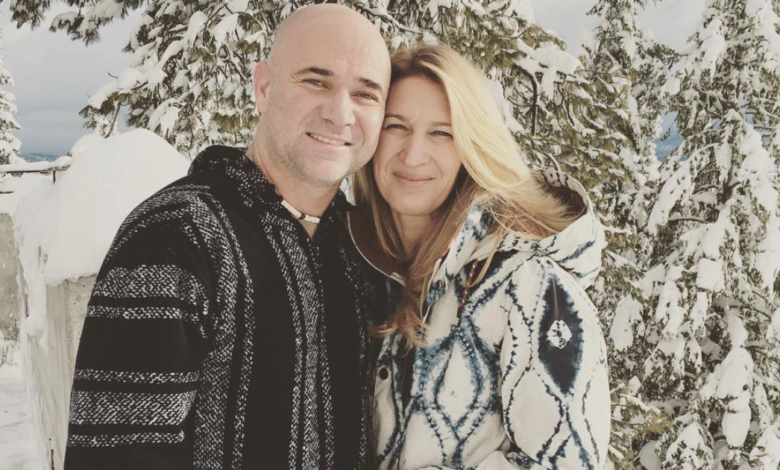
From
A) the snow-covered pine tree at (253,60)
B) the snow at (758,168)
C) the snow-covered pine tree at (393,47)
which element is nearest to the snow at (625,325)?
the snow at (758,168)

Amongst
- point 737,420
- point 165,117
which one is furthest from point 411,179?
point 737,420

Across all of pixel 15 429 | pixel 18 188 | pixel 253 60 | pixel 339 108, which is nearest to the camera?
pixel 339 108

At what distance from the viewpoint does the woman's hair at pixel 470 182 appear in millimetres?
2295

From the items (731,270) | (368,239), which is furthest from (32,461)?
(731,270)

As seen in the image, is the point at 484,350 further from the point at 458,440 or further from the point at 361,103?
the point at 361,103

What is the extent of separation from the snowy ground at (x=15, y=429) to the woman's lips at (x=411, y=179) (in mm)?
5128

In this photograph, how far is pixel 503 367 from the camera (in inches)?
80.6

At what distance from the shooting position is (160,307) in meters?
1.51

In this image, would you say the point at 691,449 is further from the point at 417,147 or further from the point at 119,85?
the point at 119,85

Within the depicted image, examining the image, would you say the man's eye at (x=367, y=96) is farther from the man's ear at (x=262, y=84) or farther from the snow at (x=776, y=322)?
the snow at (x=776, y=322)

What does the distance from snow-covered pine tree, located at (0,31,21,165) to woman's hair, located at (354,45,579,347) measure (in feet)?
120

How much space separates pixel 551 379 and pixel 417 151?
3.61 feet

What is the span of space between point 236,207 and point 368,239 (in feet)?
2.84

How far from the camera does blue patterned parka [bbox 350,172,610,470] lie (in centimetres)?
195
